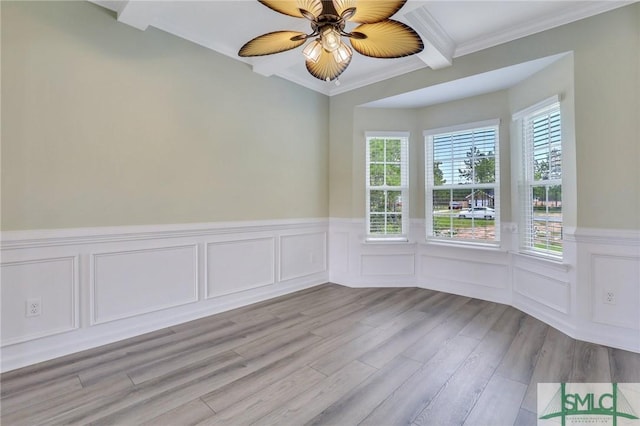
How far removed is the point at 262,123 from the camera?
12.3ft

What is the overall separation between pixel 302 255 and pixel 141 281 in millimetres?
2013

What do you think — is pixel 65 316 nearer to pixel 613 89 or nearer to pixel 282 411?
pixel 282 411

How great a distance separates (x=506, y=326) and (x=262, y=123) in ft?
11.2

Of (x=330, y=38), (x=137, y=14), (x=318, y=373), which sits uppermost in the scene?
(x=137, y=14)

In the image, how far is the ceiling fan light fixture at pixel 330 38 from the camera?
1841mm

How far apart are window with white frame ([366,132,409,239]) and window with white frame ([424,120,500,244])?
33cm

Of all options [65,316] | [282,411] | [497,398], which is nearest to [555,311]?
[497,398]

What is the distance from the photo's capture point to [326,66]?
226cm

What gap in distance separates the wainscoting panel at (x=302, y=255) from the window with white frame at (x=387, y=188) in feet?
2.43

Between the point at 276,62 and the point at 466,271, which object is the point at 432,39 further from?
the point at 466,271

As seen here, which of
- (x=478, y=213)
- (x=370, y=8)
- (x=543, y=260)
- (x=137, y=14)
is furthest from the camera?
(x=478, y=213)

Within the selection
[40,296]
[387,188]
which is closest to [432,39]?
[387,188]

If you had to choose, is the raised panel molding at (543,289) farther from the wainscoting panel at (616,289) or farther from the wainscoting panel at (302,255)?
the wainscoting panel at (302,255)

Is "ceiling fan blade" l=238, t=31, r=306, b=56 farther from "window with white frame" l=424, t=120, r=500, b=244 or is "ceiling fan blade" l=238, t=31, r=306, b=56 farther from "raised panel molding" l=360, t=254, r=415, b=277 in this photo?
"raised panel molding" l=360, t=254, r=415, b=277
